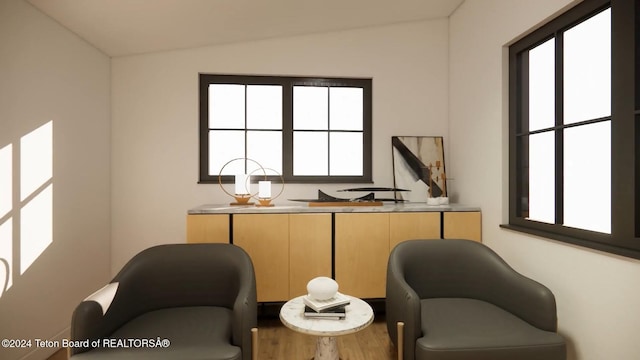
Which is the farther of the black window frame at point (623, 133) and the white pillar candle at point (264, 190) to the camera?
the white pillar candle at point (264, 190)

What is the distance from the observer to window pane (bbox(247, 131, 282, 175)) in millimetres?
3373

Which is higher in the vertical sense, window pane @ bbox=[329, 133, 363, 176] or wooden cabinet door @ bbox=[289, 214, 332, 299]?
window pane @ bbox=[329, 133, 363, 176]

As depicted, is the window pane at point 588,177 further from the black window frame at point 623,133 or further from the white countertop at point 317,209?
the white countertop at point 317,209

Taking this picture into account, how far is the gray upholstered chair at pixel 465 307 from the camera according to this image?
1.67m

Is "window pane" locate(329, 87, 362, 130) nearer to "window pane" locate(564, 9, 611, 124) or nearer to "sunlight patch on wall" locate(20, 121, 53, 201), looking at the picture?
"window pane" locate(564, 9, 611, 124)

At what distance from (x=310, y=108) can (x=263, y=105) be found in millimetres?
457

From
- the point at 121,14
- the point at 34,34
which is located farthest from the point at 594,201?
the point at 34,34

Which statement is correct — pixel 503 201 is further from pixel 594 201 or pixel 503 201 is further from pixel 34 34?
pixel 34 34

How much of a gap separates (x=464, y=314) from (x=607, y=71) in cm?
152

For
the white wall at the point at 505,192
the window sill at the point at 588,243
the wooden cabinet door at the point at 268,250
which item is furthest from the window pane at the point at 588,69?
the wooden cabinet door at the point at 268,250

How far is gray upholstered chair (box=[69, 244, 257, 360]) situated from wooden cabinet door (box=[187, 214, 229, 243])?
43 cm

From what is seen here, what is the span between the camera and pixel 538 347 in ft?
5.47

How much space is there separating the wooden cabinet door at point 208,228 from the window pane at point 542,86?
238 cm

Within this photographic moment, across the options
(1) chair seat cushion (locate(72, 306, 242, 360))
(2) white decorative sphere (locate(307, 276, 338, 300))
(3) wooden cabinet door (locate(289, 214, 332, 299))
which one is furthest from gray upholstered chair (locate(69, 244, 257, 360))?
(3) wooden cabinet door (locate(289, 214, 332, 299))
